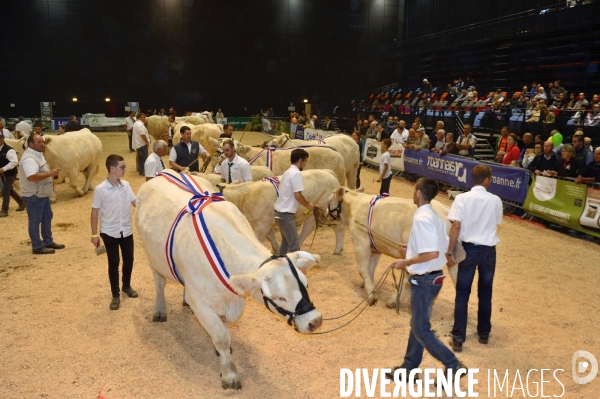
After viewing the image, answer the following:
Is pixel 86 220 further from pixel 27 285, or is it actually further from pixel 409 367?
pixel 409 367

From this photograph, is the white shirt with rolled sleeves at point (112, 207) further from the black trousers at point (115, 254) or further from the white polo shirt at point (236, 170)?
the white polo shirt at point (236, 170)

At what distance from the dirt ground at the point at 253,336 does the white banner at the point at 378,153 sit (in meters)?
8.05

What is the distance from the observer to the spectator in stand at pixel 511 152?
12.2 m

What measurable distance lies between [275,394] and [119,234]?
2.91 meters

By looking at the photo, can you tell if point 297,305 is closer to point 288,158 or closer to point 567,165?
point 288,158

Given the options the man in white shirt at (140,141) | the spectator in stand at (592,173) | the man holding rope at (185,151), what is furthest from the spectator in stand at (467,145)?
the man in white shirt at (140,141)

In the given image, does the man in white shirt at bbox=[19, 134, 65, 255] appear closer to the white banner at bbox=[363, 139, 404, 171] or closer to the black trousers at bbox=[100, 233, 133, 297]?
the black trousers at bbox=[100, 233, 133, 297]

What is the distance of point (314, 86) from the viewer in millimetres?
35875

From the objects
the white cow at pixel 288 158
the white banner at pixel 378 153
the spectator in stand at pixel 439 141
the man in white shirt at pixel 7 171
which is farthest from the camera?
the white banner at pixel 378 153

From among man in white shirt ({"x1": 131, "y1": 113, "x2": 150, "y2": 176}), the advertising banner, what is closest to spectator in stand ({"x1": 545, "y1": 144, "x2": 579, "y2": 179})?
the advertising banner

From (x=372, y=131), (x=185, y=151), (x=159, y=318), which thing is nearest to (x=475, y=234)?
(x=159, y=318)

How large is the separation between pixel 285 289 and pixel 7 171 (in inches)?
360

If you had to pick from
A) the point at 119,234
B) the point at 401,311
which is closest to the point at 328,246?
the point at 401,311

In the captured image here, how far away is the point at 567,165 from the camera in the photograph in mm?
9953
